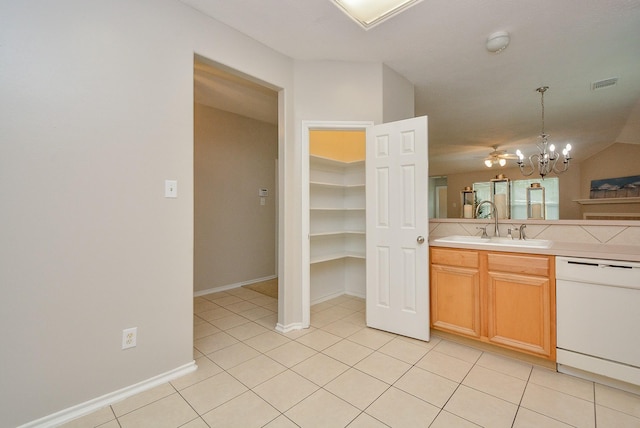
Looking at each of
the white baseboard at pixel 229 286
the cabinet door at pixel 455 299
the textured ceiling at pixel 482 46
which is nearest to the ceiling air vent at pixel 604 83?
the textured ceiling at pixel 482 46

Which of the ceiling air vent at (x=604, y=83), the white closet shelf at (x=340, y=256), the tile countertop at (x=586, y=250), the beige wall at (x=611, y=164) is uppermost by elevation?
the ceiling air vent at (x=604, y=83)

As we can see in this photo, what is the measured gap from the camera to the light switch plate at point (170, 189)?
6.31ft

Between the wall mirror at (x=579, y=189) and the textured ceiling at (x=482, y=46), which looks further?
the wall mirror at (x=579, y=189)

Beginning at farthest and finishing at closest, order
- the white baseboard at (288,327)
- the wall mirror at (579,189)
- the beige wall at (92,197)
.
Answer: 1. the wall mirror at (579,189)
2. the white baseboard at (288,327)
3. the beige wall at (92,197)

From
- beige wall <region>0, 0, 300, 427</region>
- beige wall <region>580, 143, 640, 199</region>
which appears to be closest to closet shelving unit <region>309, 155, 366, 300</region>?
beige wall <region>0, 0, 300, 427</region>

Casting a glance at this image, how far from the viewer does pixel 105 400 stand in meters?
1.66

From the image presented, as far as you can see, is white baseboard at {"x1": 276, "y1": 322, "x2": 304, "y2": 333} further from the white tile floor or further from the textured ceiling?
the textured ceiling

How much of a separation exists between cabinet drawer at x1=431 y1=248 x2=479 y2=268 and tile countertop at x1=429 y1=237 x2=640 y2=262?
7 cm

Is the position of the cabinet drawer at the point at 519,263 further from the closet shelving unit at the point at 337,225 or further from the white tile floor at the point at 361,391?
the closet shelving unit at the point at 337,225

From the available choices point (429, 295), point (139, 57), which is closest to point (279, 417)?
point (429, 295)

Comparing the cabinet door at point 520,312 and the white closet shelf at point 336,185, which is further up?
the white closet shelf at point 336,185

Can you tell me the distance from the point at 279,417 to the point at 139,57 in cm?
240

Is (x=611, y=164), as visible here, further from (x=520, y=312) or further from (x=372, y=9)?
(x=372, y=9)

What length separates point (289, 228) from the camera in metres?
2.73
